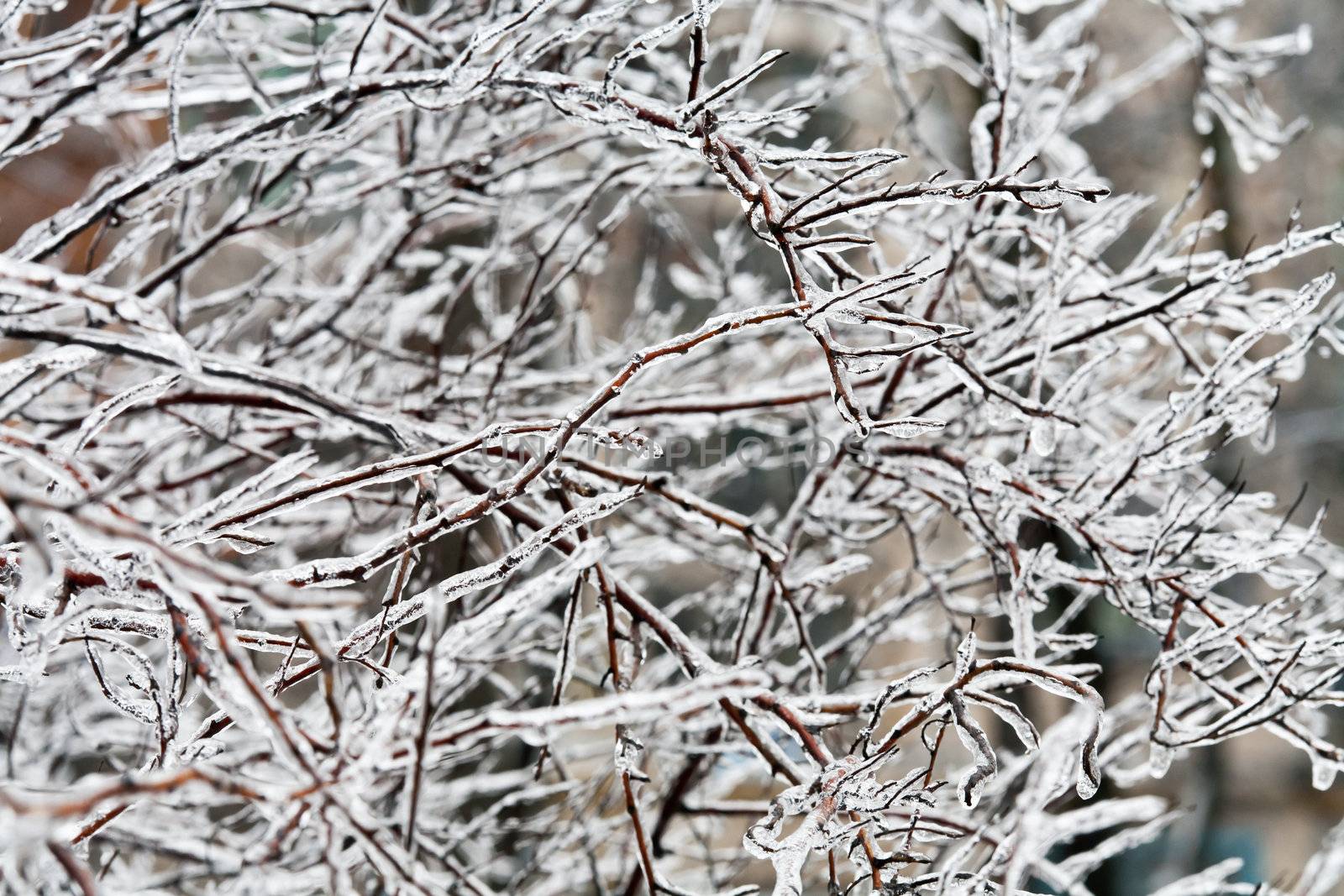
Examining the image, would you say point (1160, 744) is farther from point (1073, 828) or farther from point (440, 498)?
point (440, 498)

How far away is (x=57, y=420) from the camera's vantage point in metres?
2.14

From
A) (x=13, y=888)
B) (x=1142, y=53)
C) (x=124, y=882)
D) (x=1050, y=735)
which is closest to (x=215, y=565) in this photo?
(x=13, y=888)

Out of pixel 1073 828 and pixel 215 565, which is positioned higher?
pixel 215 565

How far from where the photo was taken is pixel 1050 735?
148 cm

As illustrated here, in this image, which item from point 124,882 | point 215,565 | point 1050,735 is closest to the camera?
point 215,565

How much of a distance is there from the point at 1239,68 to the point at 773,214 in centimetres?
168

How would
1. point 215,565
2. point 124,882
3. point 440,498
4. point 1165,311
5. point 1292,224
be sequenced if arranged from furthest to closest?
point 124,882 → point 440,498 → point 1165,311 → point 1292,224 → point 215,565

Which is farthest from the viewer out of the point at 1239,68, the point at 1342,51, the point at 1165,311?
the point at 1342,51

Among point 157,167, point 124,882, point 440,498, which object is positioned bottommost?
point 124,882

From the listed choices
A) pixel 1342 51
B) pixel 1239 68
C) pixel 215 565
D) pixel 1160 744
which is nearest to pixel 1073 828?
pixel 1160 744

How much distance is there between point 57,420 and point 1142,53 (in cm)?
853

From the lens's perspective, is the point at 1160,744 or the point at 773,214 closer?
the point at 773,214

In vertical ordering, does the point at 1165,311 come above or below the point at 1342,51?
above

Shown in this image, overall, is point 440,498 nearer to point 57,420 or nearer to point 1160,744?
point 57,420
